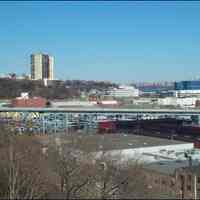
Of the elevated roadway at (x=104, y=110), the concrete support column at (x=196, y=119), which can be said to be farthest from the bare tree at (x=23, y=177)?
the concrete support column at (x=196, y=119)

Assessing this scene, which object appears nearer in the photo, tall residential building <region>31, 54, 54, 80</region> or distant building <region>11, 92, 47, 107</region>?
distant building <region>11, 92, 47, 107</region>

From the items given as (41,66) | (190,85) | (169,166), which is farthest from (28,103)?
(190,85)

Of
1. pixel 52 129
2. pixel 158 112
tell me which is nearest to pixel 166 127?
pixel 158 112

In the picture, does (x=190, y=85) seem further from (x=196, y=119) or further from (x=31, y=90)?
(x=196, y=119)

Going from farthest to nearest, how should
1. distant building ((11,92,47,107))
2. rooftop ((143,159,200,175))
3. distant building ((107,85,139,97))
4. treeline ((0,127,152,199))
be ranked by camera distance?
distant building ((107,85,139,97)) < distant building ((11,92,47,107)) < rooftop ((143,159,200,175)) < treeline ((0,127,152,199))

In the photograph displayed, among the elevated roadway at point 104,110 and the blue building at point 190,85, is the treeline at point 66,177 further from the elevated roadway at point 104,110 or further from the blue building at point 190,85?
the blue building at point 190,85

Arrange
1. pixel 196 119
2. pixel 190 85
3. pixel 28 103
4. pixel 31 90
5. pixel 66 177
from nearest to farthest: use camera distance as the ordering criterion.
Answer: pixel 66 177 → pixel 196 119 → pixel 28 103 → pixel 31 90 → pixel 190 85

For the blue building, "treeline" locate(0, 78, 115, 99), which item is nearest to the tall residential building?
"treeline" locate(0, 78, 115, 99)

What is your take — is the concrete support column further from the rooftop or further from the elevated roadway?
the rooftop

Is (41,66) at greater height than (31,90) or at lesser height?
greater
